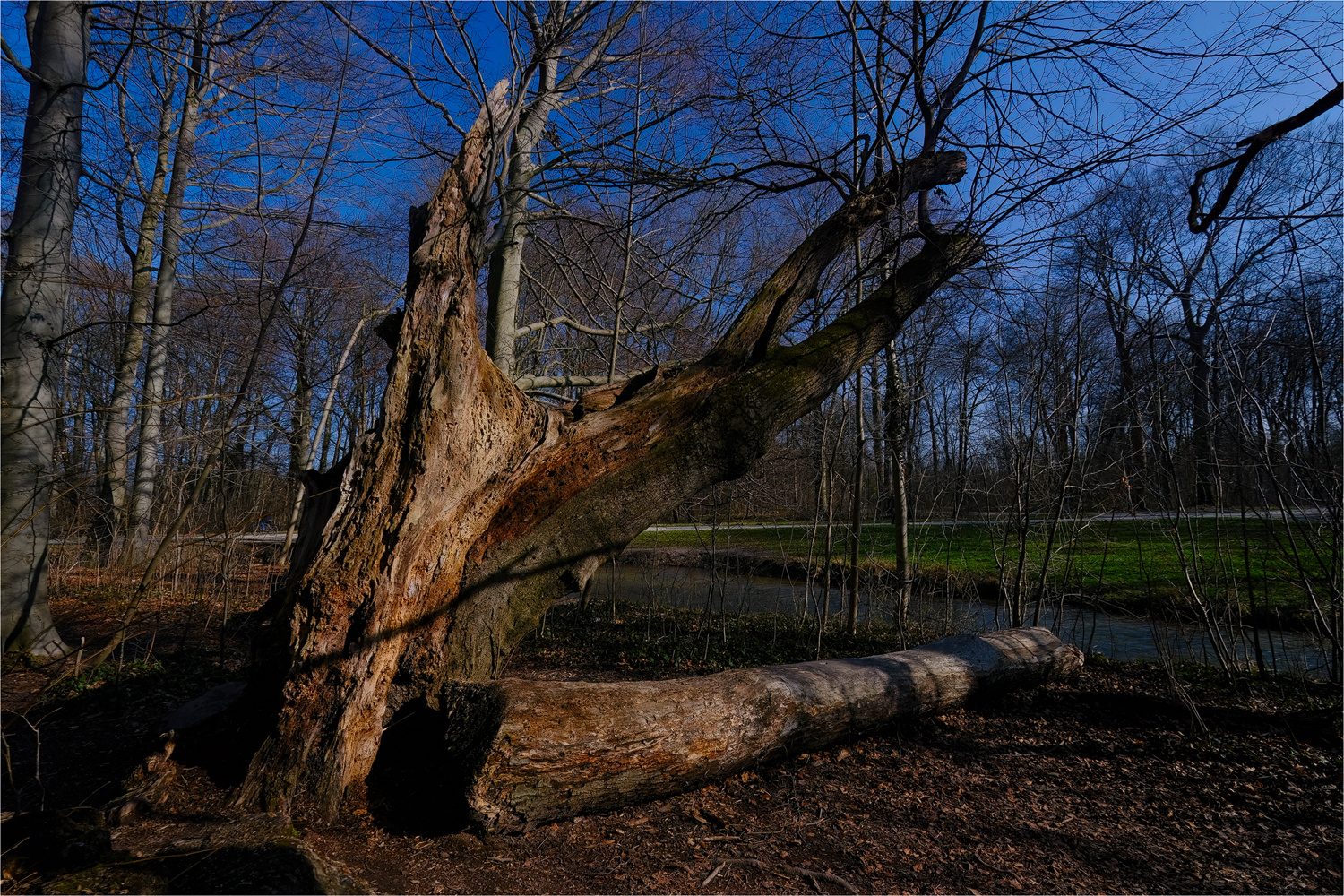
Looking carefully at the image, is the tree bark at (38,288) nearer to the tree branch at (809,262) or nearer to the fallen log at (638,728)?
the fallen log at (638,728)

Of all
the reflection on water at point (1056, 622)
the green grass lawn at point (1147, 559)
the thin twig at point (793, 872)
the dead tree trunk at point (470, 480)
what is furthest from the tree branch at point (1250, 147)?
the thin twig at point (793, 872)

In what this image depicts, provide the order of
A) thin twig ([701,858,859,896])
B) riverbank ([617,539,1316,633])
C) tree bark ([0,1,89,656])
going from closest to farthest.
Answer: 1. thin twig ([701,858,859,896])
2. tree bark ([0,1,89,656])
3. riverbank ([617,539,1316,633])

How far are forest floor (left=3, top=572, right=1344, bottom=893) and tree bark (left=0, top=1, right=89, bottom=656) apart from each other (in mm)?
582

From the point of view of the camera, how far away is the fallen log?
9.41 ft

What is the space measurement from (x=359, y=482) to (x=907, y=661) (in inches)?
140

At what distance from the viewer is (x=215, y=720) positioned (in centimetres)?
319

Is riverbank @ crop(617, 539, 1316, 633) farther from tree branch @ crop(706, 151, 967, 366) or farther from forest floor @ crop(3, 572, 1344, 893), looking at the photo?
tree branch @ crop(706, 151, 967, 366)

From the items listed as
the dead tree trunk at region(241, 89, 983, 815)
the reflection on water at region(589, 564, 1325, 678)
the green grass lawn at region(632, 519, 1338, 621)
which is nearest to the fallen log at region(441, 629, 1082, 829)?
the dead tree trunk at region(241, 89, 983, 815)

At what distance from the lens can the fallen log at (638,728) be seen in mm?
2869

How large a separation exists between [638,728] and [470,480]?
1465 millimetres

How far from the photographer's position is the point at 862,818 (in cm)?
313

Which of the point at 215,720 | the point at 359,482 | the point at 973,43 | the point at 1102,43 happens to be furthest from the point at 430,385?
the point at 1102,43

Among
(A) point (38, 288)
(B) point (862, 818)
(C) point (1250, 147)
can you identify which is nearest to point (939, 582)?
(B) point (862, 818)

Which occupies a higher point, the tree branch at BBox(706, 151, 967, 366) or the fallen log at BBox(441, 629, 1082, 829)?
the tree branch at BBox(706, 151, 967, 366)
